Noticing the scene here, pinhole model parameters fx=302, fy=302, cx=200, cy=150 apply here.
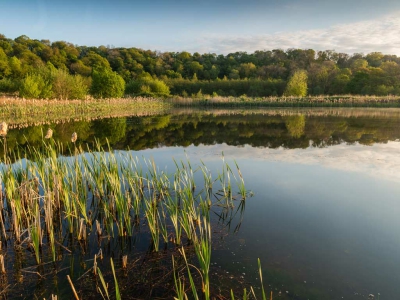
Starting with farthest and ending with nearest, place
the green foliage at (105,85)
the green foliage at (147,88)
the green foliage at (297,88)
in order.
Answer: the green foliage at (297,88) < the green foliage at (147,88) < the green foliage at (105,85)

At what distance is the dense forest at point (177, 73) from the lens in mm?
35188

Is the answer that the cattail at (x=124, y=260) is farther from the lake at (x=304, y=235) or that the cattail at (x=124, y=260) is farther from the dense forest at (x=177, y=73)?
the dense forest at (x=177, y=73)

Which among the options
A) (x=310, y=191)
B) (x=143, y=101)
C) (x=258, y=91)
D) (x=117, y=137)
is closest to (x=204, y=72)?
(x=258, y=91)

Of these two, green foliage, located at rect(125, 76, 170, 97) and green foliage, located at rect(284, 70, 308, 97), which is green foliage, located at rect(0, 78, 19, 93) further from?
green foliage, located at rect(284, 70, 308, 97)

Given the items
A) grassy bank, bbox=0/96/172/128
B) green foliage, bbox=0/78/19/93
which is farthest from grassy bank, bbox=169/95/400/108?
green foliage, bbox=0/78/19/93

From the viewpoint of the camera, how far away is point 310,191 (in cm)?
606

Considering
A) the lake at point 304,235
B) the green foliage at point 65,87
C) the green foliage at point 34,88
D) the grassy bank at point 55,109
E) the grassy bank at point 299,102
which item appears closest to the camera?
the lake at point 304,235

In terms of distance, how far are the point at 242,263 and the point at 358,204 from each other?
2.97 meters

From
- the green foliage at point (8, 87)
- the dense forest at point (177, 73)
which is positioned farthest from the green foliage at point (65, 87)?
the green foliage at point (8, 87)

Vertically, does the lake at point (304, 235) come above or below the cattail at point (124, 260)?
below

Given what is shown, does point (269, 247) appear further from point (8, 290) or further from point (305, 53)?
point (305, 53)

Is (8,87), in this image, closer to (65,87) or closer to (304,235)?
(65,87)

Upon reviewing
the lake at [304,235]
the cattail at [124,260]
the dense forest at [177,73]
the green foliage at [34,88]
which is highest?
the dense forest at [177,73]

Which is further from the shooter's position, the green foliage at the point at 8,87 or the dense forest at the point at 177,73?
the green foliage at the point at 8,87
